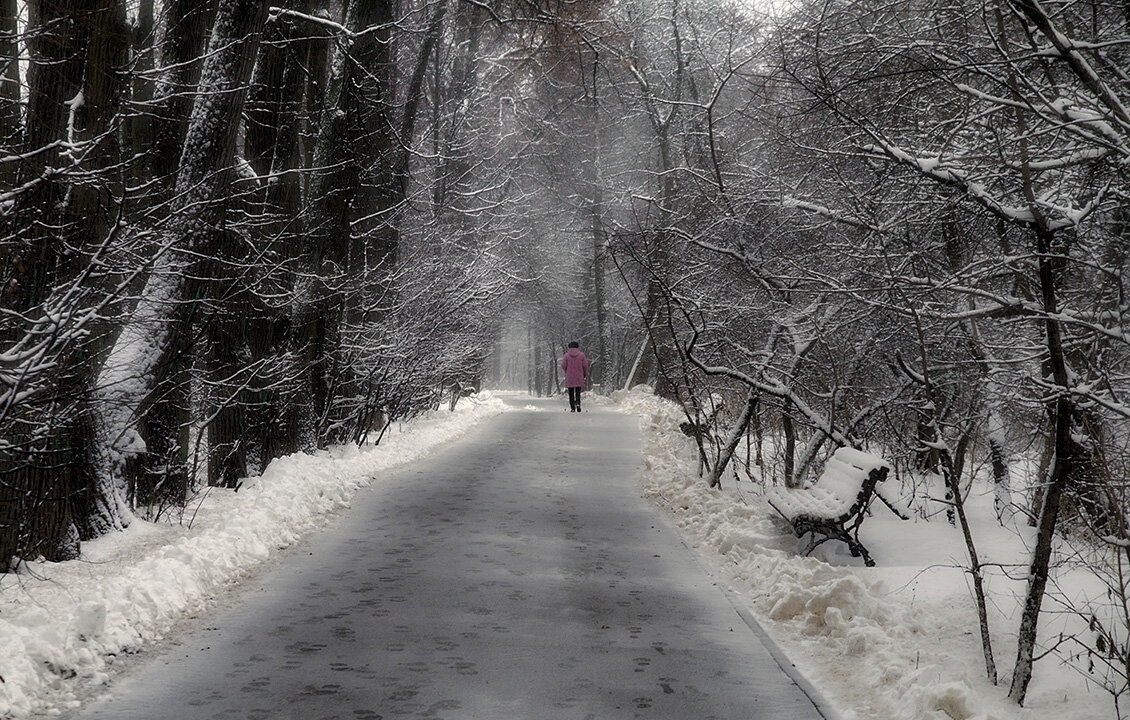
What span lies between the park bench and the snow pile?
4.75 metres

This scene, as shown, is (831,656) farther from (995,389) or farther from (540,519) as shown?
(540,519)

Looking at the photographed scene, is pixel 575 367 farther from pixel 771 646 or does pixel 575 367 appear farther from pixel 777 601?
pixel 771 646

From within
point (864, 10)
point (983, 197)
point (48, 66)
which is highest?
point (864, 10)

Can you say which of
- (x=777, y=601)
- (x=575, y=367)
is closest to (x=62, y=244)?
(x=777, y=601)

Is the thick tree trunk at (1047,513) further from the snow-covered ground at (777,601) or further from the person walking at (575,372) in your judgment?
the person walking at (575,372)

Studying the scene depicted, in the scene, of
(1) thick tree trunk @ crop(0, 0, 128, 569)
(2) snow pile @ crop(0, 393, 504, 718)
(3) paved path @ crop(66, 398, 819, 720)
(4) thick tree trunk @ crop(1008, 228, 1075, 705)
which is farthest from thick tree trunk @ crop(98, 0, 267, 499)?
(4) thick tree trunk @ crop(1008, 228, 1075, 705)

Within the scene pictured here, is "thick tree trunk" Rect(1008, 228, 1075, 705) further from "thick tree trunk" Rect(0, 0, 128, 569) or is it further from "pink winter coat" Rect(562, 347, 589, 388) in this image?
"pink winter coat" Rect(562, 347, 589, 388)

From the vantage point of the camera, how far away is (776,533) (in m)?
9.38

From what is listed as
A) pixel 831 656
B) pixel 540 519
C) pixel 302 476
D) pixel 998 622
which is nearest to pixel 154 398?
pixel 302 476

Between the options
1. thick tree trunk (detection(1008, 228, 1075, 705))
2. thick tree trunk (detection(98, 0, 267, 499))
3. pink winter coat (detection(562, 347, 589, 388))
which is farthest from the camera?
pink winter coat (detection(562, 347, 589, 388))

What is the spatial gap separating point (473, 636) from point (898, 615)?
8.96ft

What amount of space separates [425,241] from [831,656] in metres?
15.2

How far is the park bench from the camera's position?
8438 millimetres

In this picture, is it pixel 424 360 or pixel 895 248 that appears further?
pixel 424 360
